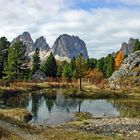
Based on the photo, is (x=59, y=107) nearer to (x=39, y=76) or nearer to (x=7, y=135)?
(x=7, y=135)

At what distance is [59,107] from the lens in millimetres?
84812

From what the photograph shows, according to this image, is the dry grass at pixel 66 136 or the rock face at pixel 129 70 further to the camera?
the rock face at pixel 129 70

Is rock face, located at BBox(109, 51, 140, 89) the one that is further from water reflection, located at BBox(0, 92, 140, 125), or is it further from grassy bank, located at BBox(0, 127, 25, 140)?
grassy bank, located at BBox(0, 127, 25, 140)

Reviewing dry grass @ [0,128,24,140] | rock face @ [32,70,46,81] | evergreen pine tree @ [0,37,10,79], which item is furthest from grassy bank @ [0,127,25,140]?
rock face @ [32,70,46,81]

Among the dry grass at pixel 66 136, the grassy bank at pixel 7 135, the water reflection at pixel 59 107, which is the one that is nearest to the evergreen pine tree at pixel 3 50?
the water reflection at pixel 59 107

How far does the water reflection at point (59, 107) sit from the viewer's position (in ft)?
225

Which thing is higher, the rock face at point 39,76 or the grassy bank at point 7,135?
the rock face at point 39,76

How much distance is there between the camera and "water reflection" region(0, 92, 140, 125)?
6844cm

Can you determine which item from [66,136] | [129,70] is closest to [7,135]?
[66,136]

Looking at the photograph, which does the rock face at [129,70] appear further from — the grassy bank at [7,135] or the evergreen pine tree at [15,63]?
the grassy bank at [7,135]

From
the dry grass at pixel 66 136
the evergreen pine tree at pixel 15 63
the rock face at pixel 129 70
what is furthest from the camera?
the rock face at pixel 129 70

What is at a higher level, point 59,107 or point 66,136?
point 59,107

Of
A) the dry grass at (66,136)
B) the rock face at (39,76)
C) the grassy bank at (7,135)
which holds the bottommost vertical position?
the dry grass at (66,136)

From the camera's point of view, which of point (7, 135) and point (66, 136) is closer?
point (7, 135)
